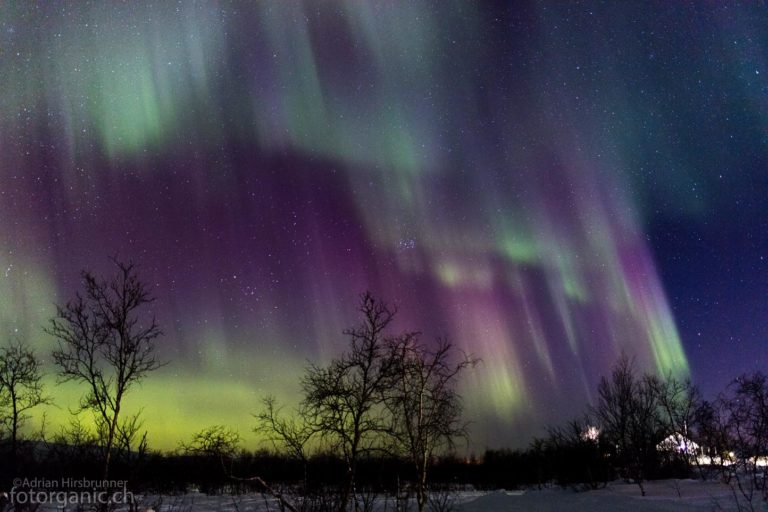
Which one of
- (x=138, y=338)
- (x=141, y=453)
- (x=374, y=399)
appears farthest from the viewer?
(x=138, y=338)

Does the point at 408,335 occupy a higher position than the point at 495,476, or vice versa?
the point at 408,335

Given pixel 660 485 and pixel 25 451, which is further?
pixel 660 485

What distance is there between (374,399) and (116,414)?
8.31 m

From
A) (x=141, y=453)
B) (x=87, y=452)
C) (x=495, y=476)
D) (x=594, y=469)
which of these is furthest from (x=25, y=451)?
(x=495, y=476)

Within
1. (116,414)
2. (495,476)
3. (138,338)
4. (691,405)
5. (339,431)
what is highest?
(138,338)

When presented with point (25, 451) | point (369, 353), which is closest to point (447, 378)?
point (369, 353)

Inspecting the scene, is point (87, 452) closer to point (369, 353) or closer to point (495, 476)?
point (369, 353)

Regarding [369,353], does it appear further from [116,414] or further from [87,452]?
[87,452]

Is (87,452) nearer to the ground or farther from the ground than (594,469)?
farther from the ground

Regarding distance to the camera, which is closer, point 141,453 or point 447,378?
point 141,453

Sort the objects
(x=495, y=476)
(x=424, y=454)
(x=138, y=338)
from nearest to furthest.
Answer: (x=138, y=338)
(x=424, y=454)
(x=495, y=476)

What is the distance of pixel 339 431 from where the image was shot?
39.7 ft

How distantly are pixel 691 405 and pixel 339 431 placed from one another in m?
38.4

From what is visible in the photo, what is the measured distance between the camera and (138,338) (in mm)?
18547
